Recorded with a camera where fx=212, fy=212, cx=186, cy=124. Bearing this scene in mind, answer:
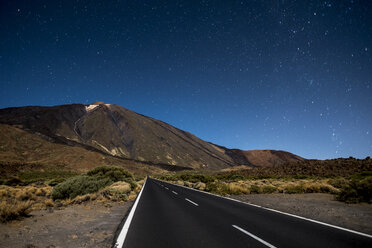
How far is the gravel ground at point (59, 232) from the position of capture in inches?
208

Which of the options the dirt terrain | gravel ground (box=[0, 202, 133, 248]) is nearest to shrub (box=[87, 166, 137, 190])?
the dirt terrain

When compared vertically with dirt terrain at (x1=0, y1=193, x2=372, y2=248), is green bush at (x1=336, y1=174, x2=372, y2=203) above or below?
above

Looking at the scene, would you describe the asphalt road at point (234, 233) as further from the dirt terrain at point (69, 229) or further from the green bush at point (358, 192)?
the green bush at point (358, 192)

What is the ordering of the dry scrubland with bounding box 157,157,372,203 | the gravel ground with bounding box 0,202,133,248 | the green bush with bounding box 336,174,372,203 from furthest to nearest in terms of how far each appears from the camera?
the dry scrubland with bounding box 157,157,372,203
the green bush with bounding box 336,174,372,203
the gravel ground with bounding box 0,202,133,248

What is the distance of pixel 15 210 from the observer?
7.40 metres

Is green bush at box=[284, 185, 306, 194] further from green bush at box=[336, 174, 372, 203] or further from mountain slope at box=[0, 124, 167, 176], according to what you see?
mountain slope at box=[0, 124, 167, 176]

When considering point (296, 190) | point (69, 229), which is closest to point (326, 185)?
point (296, 190)

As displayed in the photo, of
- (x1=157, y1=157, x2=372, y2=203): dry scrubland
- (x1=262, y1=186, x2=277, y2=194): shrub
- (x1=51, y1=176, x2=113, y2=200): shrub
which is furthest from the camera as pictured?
(x1=262, y1=186, x2=277, y2=194): shrub

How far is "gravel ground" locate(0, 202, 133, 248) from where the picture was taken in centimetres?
529

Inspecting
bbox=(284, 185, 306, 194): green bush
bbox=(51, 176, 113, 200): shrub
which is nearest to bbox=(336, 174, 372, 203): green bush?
bbox=(284, 185, 306, 194): green bush

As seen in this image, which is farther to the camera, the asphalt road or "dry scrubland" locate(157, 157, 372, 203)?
"dry scrubland" locate(157, 157, 372, 203)

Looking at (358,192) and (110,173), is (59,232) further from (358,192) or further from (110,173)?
(110,173)

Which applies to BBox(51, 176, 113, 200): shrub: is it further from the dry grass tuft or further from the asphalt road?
the asphalt road

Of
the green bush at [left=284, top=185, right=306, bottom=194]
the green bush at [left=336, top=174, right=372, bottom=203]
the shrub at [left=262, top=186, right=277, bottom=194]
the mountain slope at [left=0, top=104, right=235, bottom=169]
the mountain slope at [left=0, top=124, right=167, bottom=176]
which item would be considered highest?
the mountain slope at [left=0, top=104, right=235, bottom=169]
